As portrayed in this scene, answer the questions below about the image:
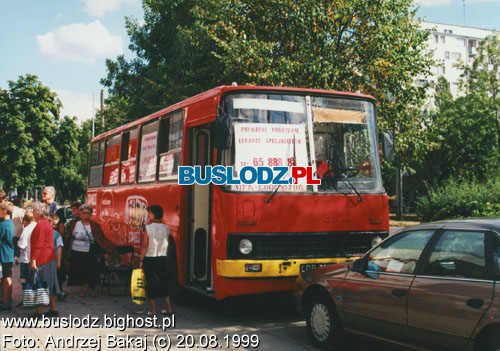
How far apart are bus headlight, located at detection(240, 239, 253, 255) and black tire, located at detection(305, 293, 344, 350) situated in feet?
4.03

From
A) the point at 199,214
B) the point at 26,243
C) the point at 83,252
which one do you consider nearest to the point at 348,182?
the point at 199,214

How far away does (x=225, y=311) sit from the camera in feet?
31.3

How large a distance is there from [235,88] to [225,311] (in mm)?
3623

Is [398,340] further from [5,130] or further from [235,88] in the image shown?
[5,130]

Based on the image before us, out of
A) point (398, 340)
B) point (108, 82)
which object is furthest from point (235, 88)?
point (108, 82)

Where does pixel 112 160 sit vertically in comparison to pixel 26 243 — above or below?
above

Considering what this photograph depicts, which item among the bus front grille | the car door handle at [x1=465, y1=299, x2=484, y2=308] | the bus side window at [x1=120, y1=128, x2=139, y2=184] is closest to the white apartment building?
the bus side window at [x1=120, y1=128, x2=139, y2=184]

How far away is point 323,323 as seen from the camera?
6.85 m

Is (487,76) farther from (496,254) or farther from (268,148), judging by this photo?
(496,254)

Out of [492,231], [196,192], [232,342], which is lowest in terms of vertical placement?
→ [232,342]

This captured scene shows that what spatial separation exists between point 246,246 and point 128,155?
208 inches

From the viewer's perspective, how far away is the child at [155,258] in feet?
28.5

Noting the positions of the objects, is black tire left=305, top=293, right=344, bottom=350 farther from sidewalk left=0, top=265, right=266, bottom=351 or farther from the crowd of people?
the crowd of people

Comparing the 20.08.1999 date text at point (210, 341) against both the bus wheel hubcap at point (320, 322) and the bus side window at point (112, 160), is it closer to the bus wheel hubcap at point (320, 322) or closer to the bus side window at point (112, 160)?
the bus wheel hubcap at point (320, 322)
